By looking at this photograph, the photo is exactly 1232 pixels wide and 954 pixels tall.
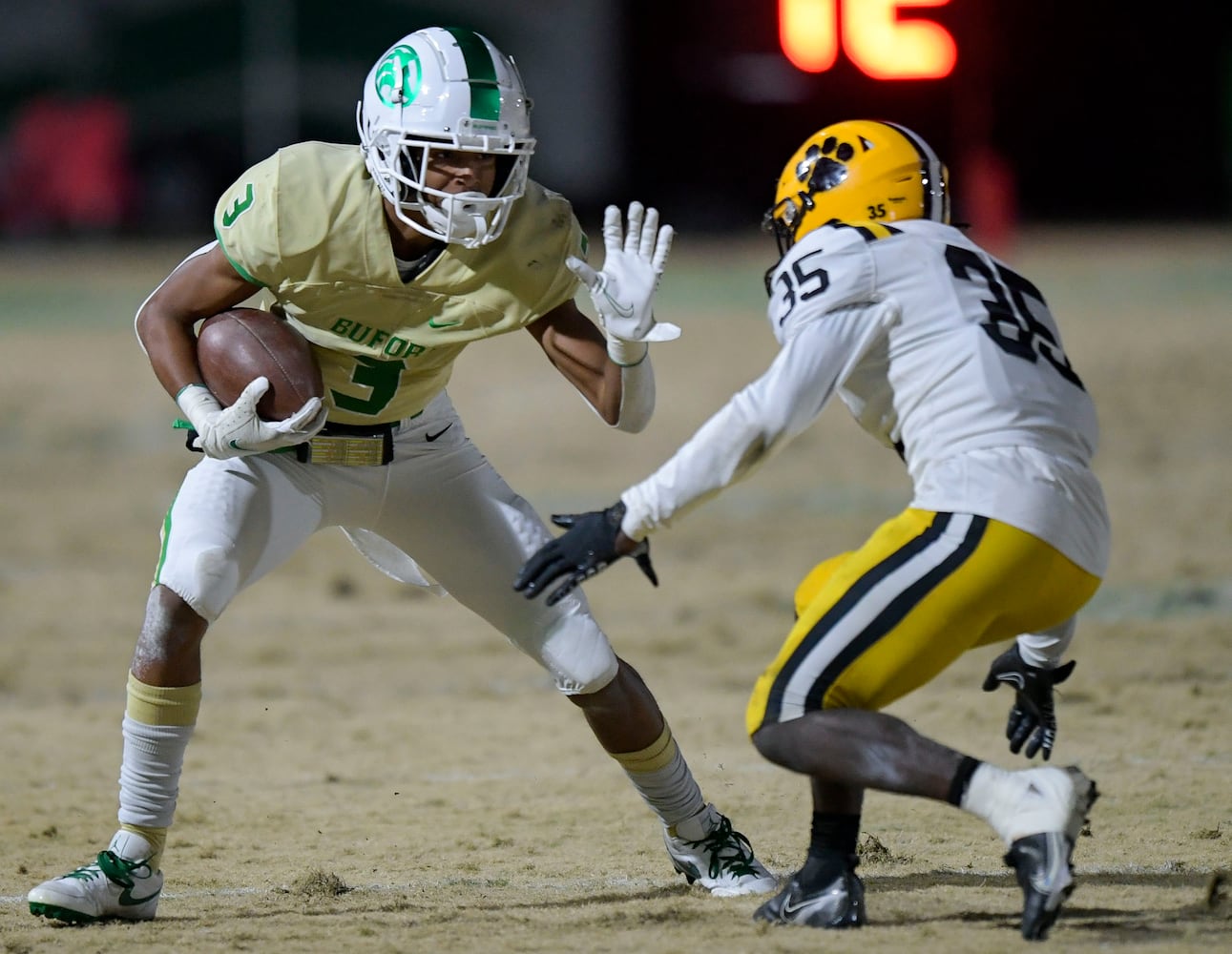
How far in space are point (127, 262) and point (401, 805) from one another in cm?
1577

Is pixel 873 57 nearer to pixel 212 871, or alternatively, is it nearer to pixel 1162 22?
pixel 212 871

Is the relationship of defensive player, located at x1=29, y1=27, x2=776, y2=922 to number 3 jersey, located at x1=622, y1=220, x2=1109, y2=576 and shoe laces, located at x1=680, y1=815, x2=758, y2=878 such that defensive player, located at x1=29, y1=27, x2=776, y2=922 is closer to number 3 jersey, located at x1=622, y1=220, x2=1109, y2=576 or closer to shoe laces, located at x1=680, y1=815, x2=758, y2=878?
shoe laces, located at x1=680, y1=815, x2=758, y2=878

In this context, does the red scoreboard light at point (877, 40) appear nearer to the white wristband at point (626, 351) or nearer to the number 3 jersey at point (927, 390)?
the white wristband at point (626, 351)

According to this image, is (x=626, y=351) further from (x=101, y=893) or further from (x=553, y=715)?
(x=553, y=715)

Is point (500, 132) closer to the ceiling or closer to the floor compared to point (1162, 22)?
closer to the ceiling

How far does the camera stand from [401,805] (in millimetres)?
5320

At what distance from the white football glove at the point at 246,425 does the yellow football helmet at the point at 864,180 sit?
4.03 ft

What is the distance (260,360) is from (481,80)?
852 mm

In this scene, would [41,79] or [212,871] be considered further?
[41,79]

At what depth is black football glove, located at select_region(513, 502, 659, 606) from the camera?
3732mm

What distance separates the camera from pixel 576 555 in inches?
148

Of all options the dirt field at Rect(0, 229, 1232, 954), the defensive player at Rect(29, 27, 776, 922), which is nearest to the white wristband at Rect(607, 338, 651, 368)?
the defensive player at Rect(29, 27, 776, 922)

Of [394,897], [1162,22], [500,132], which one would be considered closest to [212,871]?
[394,897]

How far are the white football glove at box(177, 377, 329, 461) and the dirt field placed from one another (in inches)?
42.9
